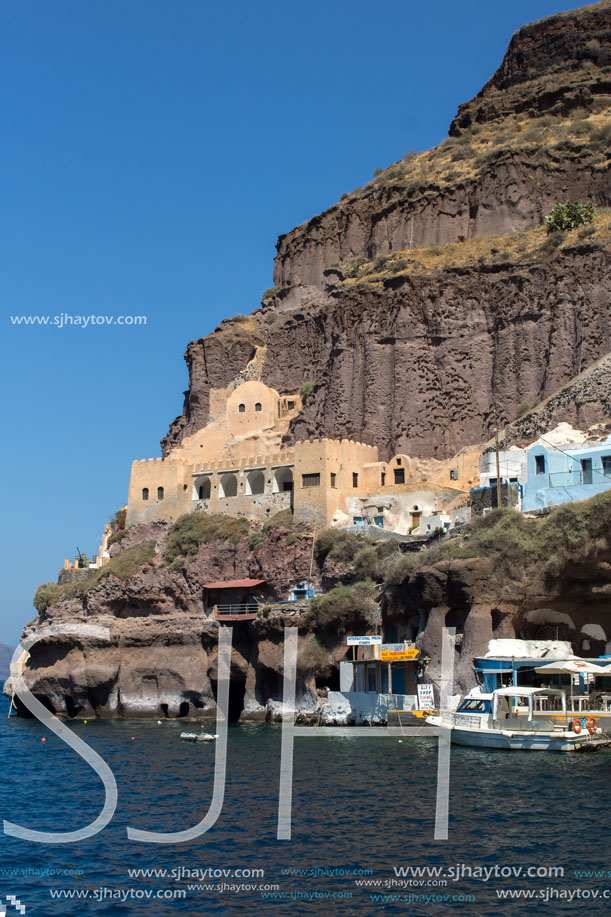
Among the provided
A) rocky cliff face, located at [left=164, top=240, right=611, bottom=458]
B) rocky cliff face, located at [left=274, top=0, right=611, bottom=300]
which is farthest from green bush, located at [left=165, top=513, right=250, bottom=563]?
rocky cliff face, located at [left=274, top=0, right=611, bottom=300]

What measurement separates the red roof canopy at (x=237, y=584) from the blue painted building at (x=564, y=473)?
1894 centimetres

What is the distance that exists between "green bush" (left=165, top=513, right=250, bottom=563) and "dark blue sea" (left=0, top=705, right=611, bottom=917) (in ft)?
100

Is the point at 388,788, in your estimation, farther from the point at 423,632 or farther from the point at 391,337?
the point at 391,337

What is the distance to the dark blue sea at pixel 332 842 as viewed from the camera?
941 inches

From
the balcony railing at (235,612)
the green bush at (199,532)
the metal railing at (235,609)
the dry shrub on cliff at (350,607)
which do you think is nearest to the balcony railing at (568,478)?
the dry shrub on cliff at (350,607)

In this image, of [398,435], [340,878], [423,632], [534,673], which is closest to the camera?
[340,878]

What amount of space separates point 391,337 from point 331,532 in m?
19.7

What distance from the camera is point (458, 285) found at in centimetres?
8112

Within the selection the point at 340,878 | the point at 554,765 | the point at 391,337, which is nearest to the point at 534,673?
the point at 554,765

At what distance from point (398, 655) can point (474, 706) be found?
9325 millimetres

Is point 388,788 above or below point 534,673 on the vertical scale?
below

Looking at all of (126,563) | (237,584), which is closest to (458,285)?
(237,584)

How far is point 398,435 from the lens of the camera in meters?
78.4

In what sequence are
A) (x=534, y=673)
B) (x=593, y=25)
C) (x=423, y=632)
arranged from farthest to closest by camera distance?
(x=593, y=25)
(x=423, y=632)
(x=534, y=673)
